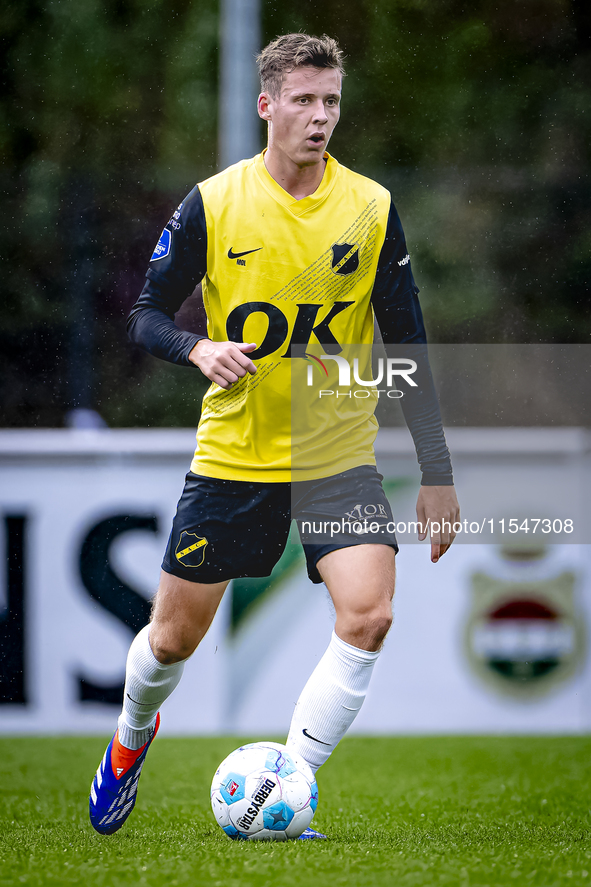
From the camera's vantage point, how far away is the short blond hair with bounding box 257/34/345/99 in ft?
8.24

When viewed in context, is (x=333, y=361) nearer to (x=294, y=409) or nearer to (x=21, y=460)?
(x=294, y=409)

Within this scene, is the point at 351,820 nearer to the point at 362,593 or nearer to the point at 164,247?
the point at 362,593

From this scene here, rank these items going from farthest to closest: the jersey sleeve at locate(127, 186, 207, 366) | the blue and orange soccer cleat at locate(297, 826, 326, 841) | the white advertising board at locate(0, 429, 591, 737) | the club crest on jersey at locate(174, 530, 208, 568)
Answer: the white advertising board at locate(0, 429, 591, 737) < the jersey sleeve at locate(127, 186, 207, 366) < the club crest on jersey at locate(174, 530, 208, 568) < the blue and orange soccer cleat at locate(297, 826, 326, 841)

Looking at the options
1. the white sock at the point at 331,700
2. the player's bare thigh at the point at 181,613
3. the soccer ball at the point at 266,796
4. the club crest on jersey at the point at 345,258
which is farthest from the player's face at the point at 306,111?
the soccer ball at the point at 266,796

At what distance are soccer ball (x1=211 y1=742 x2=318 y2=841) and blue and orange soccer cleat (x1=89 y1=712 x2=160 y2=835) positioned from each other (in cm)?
37

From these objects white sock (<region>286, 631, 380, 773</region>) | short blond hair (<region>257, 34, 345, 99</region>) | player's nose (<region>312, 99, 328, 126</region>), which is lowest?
white sock (<region>286, 631, 380, 773</region>)

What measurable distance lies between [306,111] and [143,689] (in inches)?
56.0

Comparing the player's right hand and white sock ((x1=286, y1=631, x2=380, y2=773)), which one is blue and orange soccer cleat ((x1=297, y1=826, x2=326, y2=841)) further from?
the player's right hand

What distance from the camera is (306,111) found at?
252 centimetres

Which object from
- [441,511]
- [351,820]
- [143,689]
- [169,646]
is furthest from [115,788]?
[441,511]

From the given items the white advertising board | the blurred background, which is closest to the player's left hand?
the blurred background

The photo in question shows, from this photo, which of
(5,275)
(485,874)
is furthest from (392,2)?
(485,874)

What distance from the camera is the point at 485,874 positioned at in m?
1.89

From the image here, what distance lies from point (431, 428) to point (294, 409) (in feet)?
1.08
